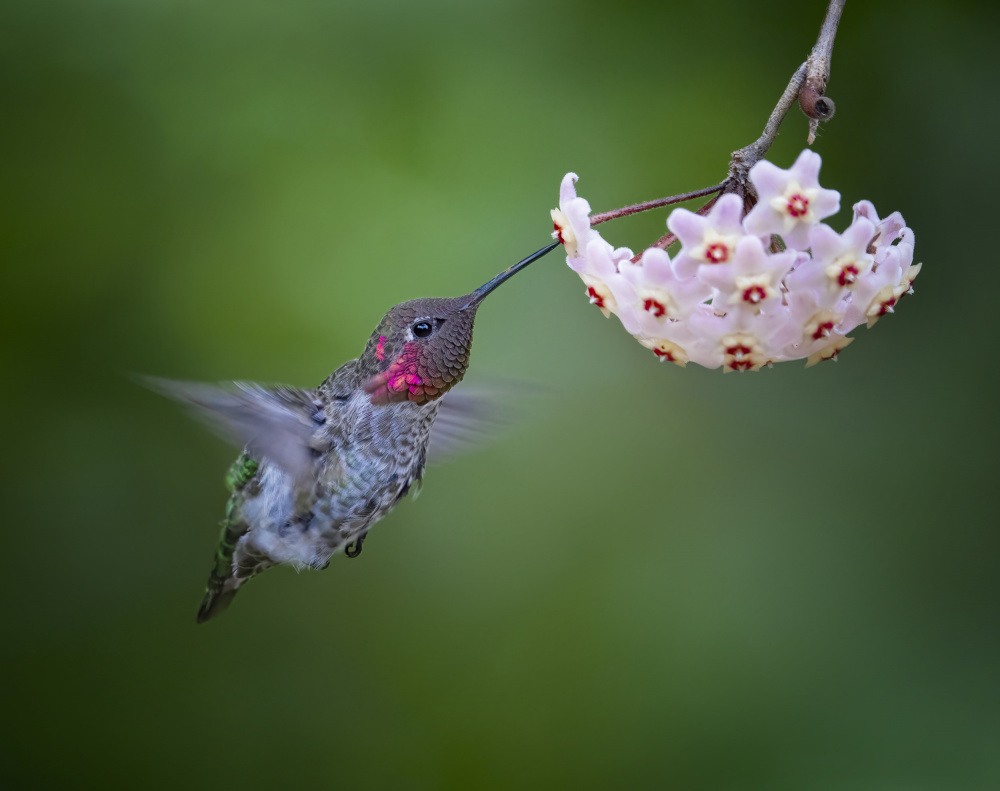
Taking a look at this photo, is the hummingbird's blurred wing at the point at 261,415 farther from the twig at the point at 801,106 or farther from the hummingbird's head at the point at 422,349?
the twig at the point at 801,106

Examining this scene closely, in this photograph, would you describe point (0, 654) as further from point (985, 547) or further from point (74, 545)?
point (985, 547)

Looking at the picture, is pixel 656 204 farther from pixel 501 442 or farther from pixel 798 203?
pixel 501 442

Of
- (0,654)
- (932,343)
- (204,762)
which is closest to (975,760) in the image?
(932,343)

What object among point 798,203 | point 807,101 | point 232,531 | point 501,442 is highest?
point 501,442

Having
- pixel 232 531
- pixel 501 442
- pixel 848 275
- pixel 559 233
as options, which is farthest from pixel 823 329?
pixel 501 442

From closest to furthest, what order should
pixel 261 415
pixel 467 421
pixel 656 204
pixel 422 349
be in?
1. pixel 656 204
2. pixel 261 415
3. pixel 422 349
4. pixel 467 421

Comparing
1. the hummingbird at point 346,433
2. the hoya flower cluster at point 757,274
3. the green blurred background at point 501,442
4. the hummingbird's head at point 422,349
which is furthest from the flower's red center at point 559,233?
the green blurred background at point 501,442
